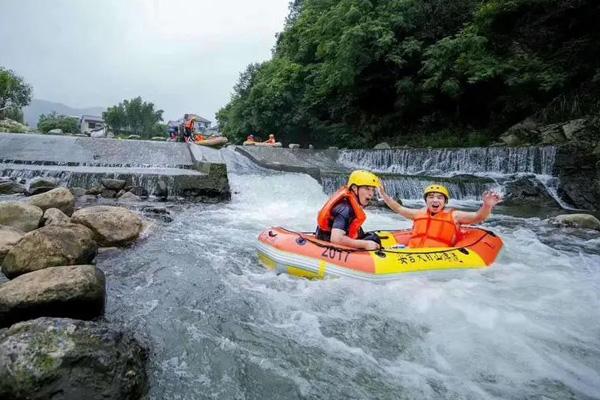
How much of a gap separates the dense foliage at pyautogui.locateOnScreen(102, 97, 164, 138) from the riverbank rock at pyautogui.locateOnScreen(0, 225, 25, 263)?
51495 mm

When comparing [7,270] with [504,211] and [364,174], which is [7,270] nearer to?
[364,174]

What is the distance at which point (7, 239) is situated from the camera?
195 inches

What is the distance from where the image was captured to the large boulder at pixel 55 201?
22.9 feet

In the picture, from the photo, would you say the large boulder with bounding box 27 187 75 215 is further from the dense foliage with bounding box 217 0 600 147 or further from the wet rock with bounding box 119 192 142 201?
the dense foliage with bounding box 217 0 600 147

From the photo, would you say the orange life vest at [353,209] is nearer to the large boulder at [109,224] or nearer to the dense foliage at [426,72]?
the large boulder at [109,224]

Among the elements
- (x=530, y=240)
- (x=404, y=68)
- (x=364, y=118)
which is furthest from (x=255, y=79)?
(x=530, y=240)

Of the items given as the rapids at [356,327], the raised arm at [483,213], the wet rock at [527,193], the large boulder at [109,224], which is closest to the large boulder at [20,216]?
the large boulder at [109,224]

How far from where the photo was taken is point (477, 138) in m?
16.7

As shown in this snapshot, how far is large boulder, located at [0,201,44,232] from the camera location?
19.4ft

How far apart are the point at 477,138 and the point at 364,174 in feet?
43.9

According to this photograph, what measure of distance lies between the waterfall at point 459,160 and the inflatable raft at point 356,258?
796 cm

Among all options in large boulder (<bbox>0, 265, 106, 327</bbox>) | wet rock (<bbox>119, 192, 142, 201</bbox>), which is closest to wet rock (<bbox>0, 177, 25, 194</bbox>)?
wet rock (<bbox>119, 192, 142, 201</bbox>)

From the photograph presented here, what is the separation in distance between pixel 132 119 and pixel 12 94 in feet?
68.9

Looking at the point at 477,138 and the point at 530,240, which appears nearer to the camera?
the point at 530,240
